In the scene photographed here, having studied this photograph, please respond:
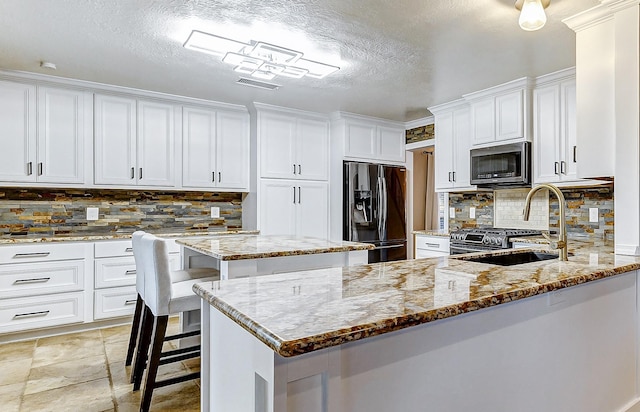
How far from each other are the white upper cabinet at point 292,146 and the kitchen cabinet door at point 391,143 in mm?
718

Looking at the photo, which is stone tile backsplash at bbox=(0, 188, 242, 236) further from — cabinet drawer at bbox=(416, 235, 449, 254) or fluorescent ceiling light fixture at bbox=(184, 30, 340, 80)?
cabinet drawer at bbox=(416, 235, 449, 254)

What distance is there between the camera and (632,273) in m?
1.80

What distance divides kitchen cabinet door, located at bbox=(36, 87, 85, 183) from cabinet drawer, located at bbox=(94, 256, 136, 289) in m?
0.82

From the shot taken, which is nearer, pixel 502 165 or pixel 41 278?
pixel 41 278

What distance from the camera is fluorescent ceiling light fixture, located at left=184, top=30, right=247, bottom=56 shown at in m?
2.45

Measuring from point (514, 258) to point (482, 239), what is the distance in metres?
1.44

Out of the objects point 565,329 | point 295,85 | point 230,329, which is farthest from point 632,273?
point 295,85

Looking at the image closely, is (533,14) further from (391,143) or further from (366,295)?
(391,143)

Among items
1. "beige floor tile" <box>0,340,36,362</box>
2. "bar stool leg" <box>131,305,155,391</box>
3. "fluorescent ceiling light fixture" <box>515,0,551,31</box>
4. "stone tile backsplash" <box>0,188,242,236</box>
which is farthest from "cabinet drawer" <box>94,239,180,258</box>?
"fluorescent ceiling light fixture" <box>515,0,551,31</box>

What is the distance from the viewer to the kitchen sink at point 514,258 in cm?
197

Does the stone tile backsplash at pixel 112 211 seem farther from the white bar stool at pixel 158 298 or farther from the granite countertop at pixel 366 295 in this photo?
the granite countertop at pixel 366 295

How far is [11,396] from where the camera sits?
88.5 inches

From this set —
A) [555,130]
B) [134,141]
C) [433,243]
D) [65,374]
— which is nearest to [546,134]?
[555,130]

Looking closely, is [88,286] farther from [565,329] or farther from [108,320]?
[565,329]
